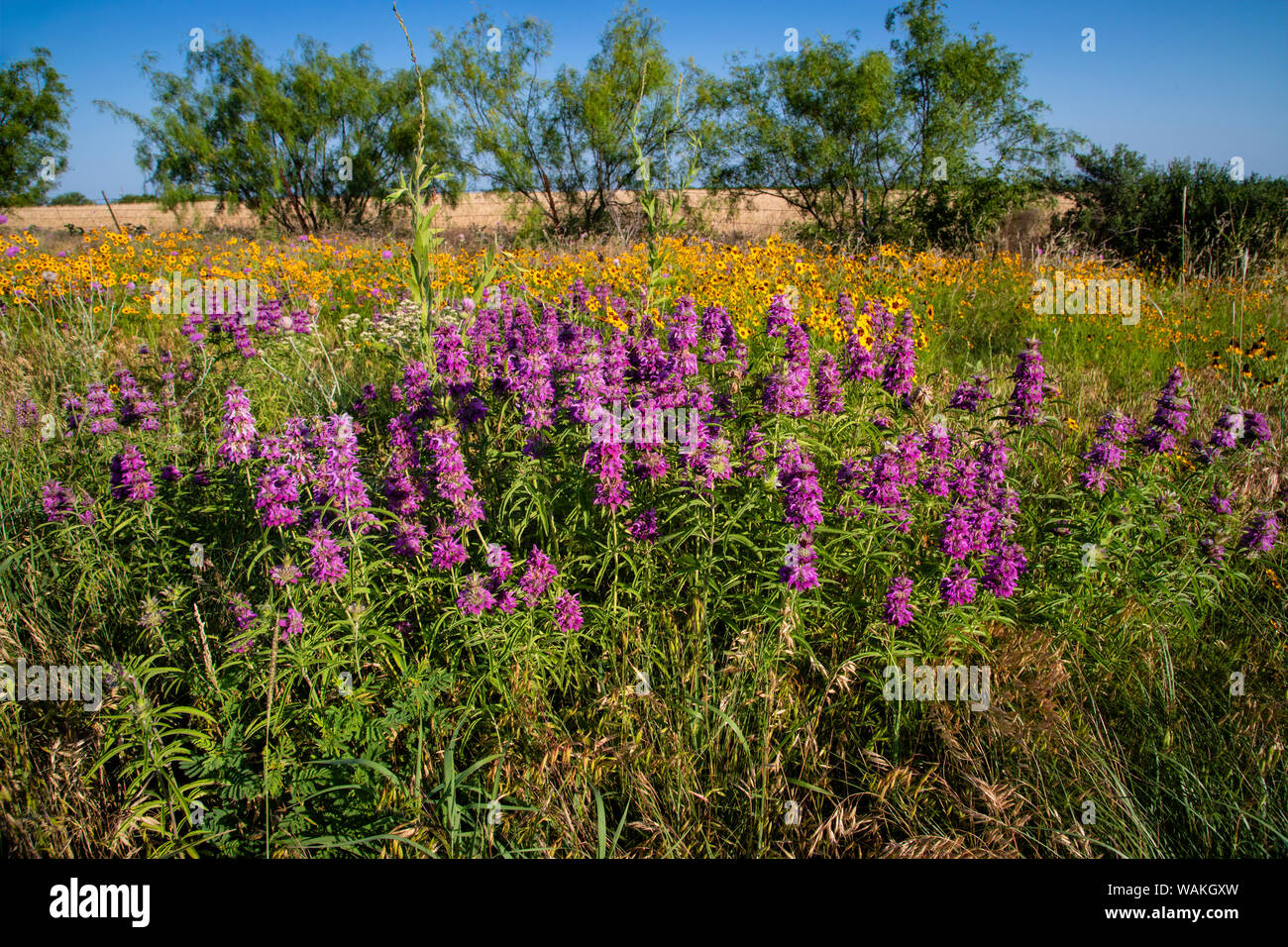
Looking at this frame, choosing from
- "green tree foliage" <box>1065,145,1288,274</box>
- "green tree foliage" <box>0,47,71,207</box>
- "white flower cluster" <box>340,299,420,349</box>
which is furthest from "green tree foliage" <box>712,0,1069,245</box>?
"green tree foliage" <box>0,47,71,207</box>

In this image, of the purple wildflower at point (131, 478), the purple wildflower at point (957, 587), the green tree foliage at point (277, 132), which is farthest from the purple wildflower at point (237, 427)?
the green tree foliage at point (277, 132)

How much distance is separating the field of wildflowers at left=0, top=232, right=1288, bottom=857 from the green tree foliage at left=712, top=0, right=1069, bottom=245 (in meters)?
12.7

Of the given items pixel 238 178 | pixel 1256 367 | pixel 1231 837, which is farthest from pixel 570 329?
pixel 238 178

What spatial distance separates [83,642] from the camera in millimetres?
2803

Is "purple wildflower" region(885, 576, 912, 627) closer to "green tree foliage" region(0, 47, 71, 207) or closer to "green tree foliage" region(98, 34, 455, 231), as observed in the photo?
"green tree foliage" region(98, 34, 455, 231)

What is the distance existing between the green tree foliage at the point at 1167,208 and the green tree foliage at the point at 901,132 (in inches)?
44.3

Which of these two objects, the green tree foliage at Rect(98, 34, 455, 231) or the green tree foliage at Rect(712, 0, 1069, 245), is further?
the green tree foliage at Rect(98, 34, 455, 231)

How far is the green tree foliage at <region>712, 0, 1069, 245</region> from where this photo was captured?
14.1m

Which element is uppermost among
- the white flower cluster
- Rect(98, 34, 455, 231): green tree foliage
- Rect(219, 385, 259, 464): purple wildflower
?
Rect(98, 34, 455, 231): green tree foliage

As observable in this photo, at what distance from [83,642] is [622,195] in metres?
20.1

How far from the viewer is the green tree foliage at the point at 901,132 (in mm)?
14117

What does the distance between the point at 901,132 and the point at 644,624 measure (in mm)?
15613
